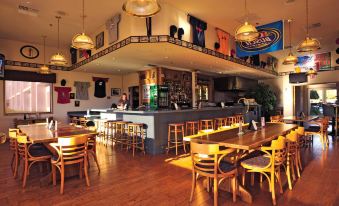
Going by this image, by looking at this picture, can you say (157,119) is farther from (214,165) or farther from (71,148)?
(214,165)

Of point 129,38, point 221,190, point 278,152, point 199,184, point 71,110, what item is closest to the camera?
point 278,152

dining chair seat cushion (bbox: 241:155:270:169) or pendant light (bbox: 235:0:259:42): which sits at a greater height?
pendant light (bbox: 235:0:259:42)

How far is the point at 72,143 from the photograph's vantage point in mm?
3043

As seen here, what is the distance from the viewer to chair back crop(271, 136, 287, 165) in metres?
2.69

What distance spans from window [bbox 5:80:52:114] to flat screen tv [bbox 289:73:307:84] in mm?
11683

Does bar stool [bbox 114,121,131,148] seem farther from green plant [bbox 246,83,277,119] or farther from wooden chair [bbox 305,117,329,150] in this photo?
green plant [bbox 246,83,277,119]

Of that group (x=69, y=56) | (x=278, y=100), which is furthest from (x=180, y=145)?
(x=278, y=100)

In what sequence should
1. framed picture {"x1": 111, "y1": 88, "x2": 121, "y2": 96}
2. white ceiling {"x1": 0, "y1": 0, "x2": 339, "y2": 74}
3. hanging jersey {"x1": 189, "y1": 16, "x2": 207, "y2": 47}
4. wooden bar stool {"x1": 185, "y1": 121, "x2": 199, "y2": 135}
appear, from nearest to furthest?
white ceiling {"x1": 0, "y1": 0, "x2": 339, "y2": 74} → hanging jersey {"x1": 189, "y1": 16, "x2": 207, "y2": 47} → wooden bar stool {"x1": 185, "y1": 121, "x2": 199, "y2": 135} → framed picture {"x1": 111, "y1": 88, "x2": 121, "y2": 96}

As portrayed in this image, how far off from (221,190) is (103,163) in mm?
2642

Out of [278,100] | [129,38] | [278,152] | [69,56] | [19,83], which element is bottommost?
[278,152]

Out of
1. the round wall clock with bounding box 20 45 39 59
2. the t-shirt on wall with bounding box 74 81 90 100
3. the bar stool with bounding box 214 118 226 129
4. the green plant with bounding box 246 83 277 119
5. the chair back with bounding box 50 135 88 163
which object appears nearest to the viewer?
the chair back with bounding box 50 135 88 163

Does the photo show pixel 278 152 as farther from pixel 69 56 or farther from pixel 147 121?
pixel 69 56

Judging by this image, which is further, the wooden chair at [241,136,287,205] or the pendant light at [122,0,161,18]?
the wooden chair at [241,136,287,205]

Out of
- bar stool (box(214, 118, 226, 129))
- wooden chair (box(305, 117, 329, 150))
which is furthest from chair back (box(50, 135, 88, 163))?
wooden chair (box(305, 117, 329, 150))
